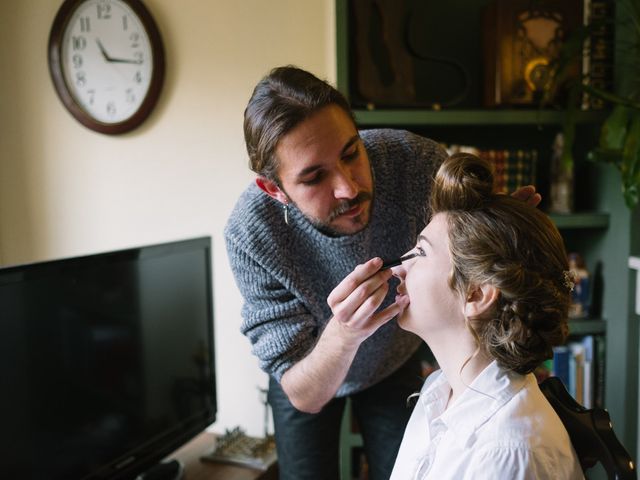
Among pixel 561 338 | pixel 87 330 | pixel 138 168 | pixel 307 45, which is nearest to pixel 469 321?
pixel 561 338


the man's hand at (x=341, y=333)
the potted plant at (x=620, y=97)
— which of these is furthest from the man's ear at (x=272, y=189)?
the potted plant at (x=620, y=97)

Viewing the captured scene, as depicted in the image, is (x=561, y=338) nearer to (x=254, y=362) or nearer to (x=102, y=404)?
(x=102, y=404)

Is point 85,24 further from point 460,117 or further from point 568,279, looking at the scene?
point 568,279

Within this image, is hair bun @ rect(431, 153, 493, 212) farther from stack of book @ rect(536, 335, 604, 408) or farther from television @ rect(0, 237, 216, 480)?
stack of book @ rect(536, 335, 604, 408)

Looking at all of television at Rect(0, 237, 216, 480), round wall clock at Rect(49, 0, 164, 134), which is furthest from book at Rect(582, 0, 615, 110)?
round wall clock at Rect(49, 0, 164, 134)

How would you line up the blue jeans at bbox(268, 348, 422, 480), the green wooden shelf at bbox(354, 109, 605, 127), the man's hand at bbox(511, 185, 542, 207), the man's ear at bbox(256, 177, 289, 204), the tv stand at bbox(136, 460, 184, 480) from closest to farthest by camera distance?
the man's hand at bbox(511, 185, 542, 207) < the man's ear at bbox(256, 177, 289, 204) < the blue jeans at bbox(268, 348, 422, 480) < the tv stand at bbox(136, 460, 184, 480) < the green wooden shelf at bbox(354, 109, 605, 127)

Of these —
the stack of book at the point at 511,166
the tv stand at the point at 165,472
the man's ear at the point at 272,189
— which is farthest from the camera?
the stack of book at the point at 511,166

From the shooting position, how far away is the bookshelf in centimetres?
179

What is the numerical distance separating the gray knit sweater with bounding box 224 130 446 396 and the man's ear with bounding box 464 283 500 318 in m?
0.36

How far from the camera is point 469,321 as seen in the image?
0.95m

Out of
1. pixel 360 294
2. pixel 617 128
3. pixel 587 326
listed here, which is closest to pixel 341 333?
pixel 360 294

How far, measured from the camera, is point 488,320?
0.94 m

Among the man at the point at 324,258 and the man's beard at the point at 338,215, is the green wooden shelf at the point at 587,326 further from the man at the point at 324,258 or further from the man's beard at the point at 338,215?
A: the man's beard at the point at 338,215

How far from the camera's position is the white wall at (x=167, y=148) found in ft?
6.73
